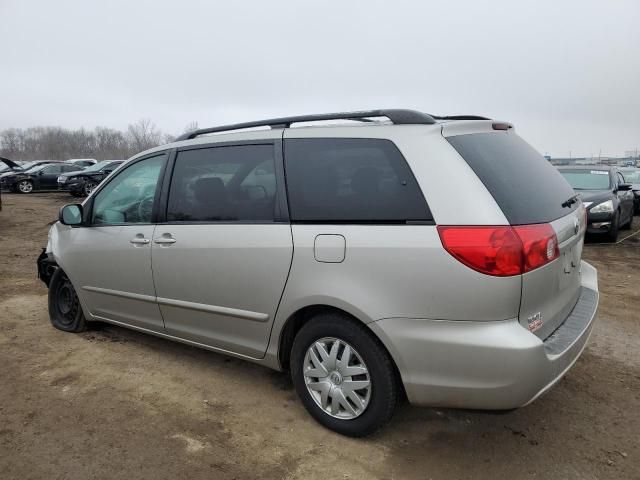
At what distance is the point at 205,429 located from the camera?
296 centimetres

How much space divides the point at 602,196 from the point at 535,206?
7774 millimetres

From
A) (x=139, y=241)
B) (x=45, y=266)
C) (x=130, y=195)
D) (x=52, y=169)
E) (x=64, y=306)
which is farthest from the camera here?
(x=52, y=169)

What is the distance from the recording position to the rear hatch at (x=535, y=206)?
2.39 metres

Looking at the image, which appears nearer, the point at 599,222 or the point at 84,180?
the point at 599,222

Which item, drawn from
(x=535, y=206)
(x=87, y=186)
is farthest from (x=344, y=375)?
(x=87, y=186)

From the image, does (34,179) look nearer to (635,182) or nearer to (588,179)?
(588,179)

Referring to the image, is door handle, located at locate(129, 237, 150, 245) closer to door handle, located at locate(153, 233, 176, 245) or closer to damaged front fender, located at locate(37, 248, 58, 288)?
door handle, located at locate(153, 233, 176, 245)

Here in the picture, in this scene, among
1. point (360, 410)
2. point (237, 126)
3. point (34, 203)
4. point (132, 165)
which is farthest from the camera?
point (34, 203)

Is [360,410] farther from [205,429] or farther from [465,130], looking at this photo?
[465,130]

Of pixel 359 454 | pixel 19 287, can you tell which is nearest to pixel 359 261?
pixel 359 454

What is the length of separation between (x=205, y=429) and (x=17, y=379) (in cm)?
165

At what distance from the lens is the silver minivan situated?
2.32 meters

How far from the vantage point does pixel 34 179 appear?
75.3 feet

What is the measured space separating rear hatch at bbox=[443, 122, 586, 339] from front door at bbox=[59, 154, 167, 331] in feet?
7.56
